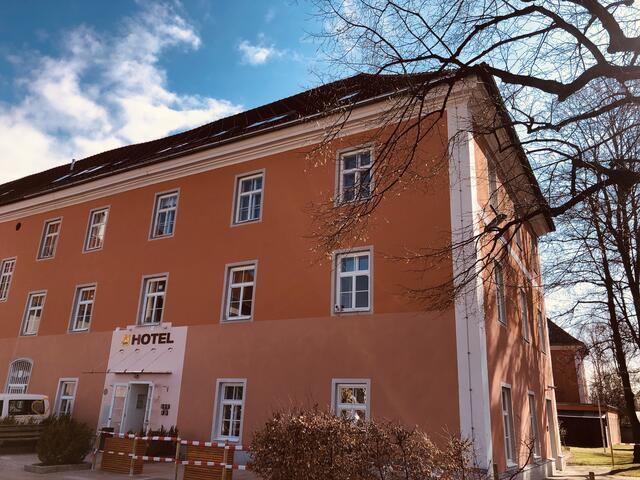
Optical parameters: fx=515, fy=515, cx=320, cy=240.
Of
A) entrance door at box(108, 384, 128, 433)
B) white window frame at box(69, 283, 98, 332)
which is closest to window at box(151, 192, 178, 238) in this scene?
white window frame at box(69, 283, 98, 332)

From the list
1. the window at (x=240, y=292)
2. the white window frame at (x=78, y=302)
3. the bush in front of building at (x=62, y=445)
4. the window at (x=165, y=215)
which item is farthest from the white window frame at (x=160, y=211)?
the bush in front of building at (x=62, y=445)

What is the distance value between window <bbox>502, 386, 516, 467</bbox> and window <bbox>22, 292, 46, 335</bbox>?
1564 cm

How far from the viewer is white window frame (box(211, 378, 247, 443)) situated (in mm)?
12852

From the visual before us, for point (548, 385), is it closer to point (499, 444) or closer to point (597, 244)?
point (597, 244)

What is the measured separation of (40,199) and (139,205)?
5639 mm

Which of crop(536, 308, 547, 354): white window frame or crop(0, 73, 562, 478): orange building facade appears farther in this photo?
crop(536, 308, 547, 354): white window frame

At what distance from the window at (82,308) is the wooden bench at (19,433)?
3.61m

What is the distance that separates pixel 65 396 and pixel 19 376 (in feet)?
9.29

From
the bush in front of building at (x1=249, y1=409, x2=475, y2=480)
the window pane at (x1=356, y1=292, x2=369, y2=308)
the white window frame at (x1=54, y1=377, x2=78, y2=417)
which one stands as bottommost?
the bush in front of building at (x1=249, y1=409, x2=475, y2=480)

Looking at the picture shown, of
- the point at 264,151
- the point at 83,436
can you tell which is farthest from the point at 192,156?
the point at 83,436

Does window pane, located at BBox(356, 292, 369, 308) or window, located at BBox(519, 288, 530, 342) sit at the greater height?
window, located at BBox(519, 288, 530, 342)

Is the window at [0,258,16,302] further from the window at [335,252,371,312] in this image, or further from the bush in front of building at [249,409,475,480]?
the bush in front of building at [249,409,475,480]

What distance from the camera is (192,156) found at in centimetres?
1656

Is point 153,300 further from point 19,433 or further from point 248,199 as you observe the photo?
point 19,433
